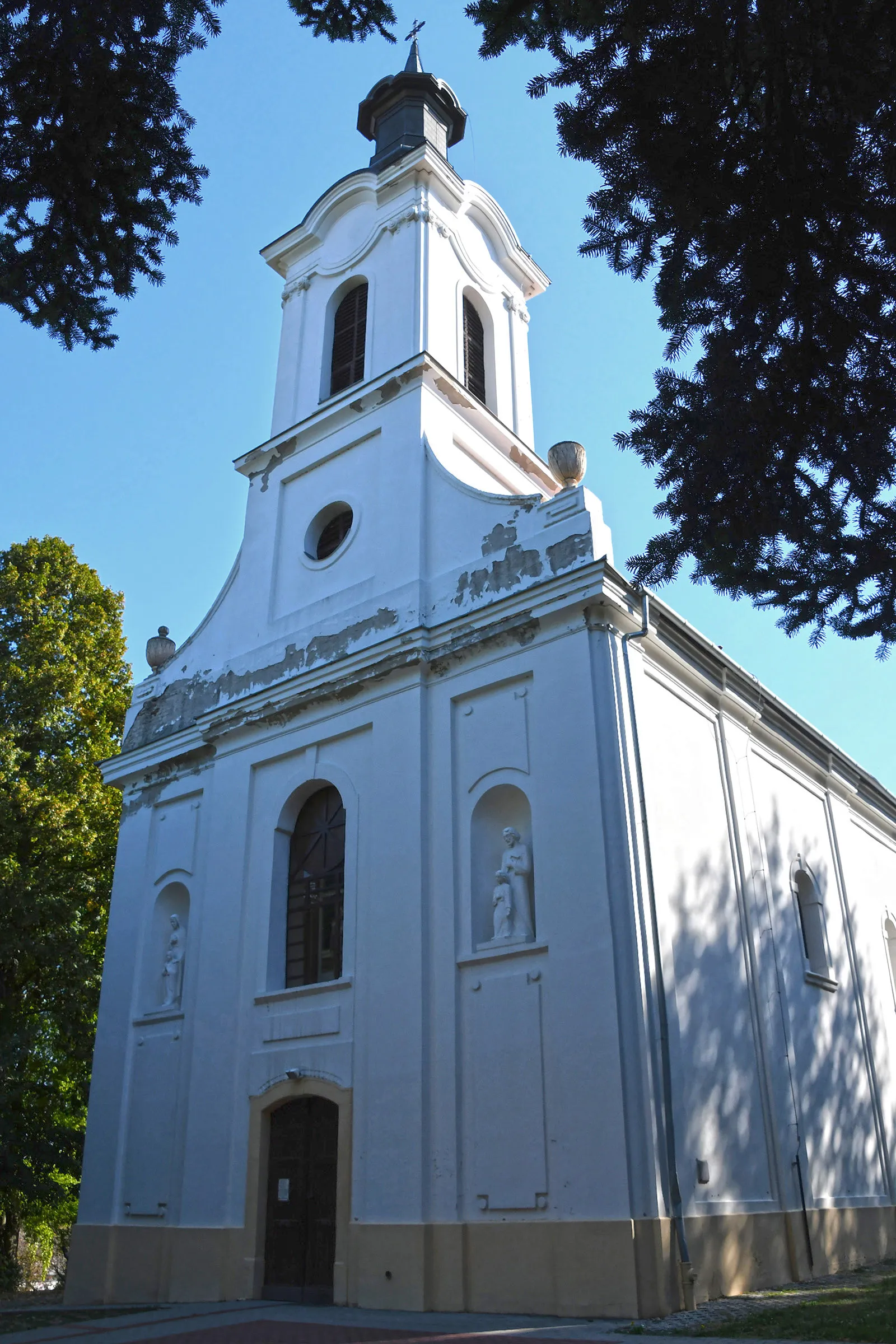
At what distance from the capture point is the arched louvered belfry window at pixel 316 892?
573 inches

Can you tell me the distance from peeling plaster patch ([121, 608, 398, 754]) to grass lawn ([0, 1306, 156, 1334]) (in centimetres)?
799

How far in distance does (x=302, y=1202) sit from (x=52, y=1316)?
9.85 ft

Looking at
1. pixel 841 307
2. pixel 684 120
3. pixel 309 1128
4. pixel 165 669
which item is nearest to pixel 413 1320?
pixel 309 1128

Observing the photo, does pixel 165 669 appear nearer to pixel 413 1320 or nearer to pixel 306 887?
pixel 306 887

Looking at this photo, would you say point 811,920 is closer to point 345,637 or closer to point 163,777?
point 345,637

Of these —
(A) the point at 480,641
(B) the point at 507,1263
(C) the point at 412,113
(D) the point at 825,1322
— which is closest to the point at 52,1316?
(B) the point at 507,1263

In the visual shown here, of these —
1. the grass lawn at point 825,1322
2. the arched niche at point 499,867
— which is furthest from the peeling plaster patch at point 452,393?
the grass lawn at point 825,1322

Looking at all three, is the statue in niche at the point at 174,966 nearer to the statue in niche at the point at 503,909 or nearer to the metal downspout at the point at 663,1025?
the statue in niche at the point at 503,909

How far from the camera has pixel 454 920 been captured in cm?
1281

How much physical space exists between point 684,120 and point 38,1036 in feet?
62.0

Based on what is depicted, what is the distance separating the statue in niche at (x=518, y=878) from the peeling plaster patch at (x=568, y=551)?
3.25 metres

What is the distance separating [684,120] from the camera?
6.14 meters

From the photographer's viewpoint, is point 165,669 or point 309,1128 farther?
point 165,669

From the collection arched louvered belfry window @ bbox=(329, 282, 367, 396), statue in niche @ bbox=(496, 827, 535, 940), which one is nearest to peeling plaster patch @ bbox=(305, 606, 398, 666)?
statue in niche @ bbox=(496, 827, 535, 940)
